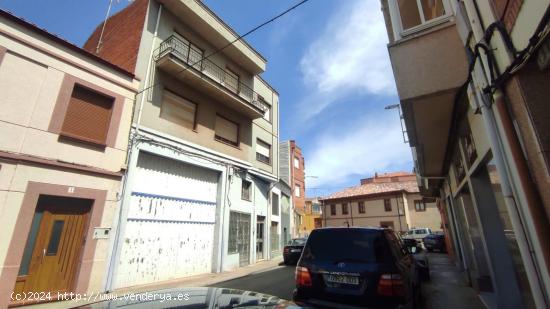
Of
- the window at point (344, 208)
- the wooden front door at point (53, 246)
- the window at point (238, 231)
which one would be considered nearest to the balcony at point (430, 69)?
the wooden front door at point (53, 246)

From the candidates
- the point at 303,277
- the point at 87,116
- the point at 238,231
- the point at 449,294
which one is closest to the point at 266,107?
the point at 238,231

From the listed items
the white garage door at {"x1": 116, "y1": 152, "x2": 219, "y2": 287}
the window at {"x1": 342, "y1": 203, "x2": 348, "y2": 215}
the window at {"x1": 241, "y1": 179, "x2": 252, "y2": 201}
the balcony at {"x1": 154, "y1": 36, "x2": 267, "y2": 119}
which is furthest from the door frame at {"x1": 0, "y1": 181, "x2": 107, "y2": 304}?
the window at {"x1": 342, "y1": 203, "x2": 348, "y2": 215}

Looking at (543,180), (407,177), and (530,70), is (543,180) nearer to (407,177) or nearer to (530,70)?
(530,70)

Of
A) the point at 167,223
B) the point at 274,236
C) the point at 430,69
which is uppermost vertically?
the point at 430,69

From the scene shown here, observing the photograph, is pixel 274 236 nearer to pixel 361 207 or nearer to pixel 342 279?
pixel 342 279

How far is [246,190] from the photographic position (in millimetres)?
15680

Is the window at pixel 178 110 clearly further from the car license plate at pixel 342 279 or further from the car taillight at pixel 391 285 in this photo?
the car taillight at pixel 391 285

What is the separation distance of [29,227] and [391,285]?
8.52 m

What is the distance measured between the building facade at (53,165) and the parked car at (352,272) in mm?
7046

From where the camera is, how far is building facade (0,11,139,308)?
22.7 ft

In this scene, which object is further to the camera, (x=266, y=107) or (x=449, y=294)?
(x=266, y=107)

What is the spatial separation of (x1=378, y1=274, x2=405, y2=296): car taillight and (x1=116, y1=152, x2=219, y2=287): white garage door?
8.41m

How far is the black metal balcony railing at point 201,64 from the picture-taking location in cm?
1153

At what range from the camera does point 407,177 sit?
1779 inches
